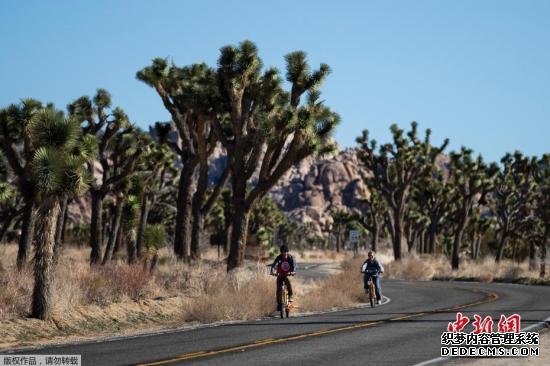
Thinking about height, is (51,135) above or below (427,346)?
above

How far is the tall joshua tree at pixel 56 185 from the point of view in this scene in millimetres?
15492

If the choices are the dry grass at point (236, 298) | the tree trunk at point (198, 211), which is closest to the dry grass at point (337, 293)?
the dry grass at point (236, 298)

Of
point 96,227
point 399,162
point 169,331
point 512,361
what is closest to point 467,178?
point 399,162

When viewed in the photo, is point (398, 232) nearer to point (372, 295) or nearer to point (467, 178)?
point (467, 178)

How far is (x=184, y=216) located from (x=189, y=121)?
13.3ft

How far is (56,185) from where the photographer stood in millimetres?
15352

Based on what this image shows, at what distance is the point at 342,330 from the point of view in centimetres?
1430

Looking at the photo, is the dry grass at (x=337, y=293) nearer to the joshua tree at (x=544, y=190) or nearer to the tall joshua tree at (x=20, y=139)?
the tall joshua tree at (x=20, y=139)

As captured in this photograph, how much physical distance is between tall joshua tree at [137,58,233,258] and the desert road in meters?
11.0

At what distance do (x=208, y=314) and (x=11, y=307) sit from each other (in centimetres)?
463

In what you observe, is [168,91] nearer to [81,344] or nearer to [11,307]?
[11,307]

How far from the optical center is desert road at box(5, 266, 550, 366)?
1045cm

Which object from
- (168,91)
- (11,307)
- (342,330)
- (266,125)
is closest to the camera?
(342,330)

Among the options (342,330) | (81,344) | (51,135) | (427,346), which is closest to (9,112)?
(51,135)
